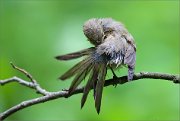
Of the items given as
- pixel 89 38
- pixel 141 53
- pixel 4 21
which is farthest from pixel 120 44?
pixel 4 21

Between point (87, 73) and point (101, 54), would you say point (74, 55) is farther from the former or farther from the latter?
point (101, 54)

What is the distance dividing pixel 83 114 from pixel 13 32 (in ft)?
4.77

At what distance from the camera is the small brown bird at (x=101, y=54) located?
15.1 feet

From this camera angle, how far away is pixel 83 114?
5.93 meters

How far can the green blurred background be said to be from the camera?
19.2 ft

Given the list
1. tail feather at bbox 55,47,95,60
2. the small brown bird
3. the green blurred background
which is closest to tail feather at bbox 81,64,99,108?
the small brown bird

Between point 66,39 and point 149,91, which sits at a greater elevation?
point 66,39

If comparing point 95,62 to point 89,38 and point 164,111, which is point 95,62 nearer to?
point 89,38

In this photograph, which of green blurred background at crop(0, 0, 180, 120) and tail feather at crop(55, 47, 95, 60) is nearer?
tail feather at crop(55, 47, 95, 60)

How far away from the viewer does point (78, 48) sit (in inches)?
258

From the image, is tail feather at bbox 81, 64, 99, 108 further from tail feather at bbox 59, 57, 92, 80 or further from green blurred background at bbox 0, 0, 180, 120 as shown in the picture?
green blurred background at bbox 0, 0, 180, 120

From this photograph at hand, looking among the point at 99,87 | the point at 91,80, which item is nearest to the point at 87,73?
the point at 91,80

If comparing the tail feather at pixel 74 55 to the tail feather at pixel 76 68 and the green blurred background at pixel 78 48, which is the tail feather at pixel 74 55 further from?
the green blurred background at pixel 78 48

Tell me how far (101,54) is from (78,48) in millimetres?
1653
